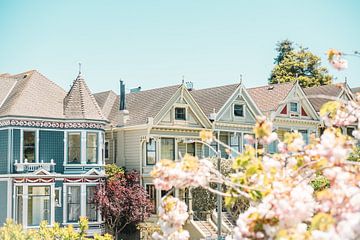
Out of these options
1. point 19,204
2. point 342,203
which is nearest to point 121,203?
point 19,204

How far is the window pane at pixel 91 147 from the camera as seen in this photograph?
31.7 m

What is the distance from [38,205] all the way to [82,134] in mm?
4040

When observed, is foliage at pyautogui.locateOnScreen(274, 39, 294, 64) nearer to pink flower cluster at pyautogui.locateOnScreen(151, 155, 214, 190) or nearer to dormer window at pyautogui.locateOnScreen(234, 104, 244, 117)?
dormer window at pyautogui.locateOnScreen(234, 104, 244, 117)

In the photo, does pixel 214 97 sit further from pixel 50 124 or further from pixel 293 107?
pixel 50 124

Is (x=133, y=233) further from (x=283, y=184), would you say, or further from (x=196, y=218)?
(x=283, y=184)

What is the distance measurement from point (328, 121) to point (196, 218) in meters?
27.4

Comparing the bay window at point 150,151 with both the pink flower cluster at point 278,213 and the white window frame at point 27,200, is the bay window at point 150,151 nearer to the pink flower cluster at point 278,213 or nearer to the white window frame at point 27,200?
the white window frame at point 27,200

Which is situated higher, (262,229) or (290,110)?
(290,110)

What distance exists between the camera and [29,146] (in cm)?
3039

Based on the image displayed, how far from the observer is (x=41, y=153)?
30562 mm

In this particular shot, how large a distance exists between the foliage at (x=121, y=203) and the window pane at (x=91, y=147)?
144cm

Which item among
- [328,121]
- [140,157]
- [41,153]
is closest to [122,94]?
[140,157]

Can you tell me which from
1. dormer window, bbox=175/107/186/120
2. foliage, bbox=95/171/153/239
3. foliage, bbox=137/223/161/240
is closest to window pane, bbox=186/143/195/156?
dormer window, bbox=175/107/186/120

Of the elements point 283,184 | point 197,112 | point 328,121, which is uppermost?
point 197,112
